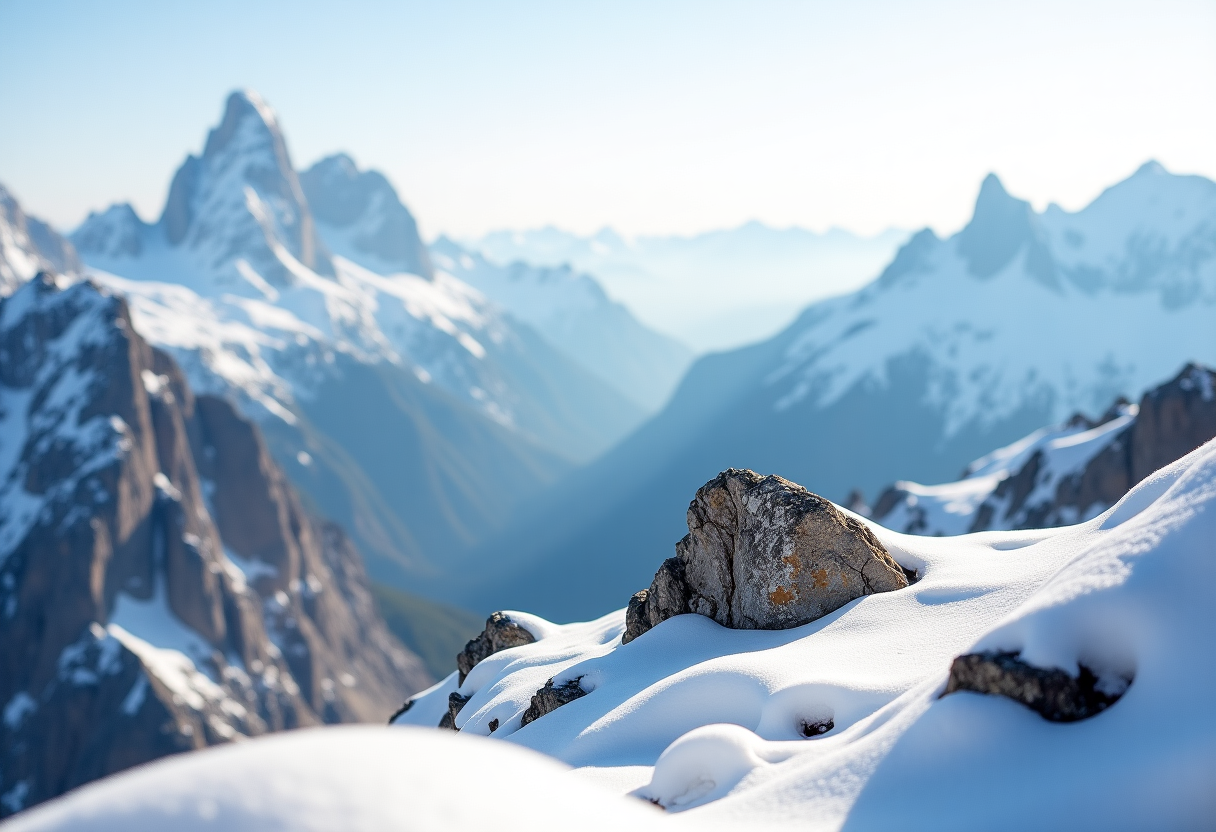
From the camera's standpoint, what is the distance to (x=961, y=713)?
10.8 meters

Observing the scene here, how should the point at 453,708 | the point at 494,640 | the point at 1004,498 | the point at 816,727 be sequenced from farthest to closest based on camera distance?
the point at 1004,498 → the point at 494,640 → the point at 453,708 → the point at 816,727

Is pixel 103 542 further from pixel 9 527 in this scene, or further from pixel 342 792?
pixel 342 792

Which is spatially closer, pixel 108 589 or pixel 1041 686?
pixel 1041 686

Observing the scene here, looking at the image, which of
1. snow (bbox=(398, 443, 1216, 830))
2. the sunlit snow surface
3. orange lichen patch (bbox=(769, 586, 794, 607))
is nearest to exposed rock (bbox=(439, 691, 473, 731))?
snow (bbox=(398, 443, 1216, 830))

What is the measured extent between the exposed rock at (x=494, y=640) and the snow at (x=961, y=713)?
39.8ft

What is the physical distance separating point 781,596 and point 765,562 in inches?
36.0

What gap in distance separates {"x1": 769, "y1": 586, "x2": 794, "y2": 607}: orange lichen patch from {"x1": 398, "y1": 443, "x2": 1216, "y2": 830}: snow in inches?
60.9

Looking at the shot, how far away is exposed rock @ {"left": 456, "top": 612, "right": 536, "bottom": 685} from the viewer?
31.9 metres

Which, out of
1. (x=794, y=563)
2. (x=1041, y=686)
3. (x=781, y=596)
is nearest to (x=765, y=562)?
(x=794, y=563)

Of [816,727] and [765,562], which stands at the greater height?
[765,562]

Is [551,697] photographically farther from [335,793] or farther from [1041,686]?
[335,793]

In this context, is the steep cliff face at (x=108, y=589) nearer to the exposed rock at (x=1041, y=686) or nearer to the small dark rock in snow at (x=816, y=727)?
Result: the small dark rock in snow at (x=816, y=727)

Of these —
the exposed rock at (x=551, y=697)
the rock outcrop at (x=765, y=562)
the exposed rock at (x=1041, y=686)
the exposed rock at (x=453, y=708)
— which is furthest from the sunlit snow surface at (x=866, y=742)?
the exposed rock at (x=453, y=708)

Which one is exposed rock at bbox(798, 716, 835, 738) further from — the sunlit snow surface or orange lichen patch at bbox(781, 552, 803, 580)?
orange lichen patch at bbox(781, 552, 803, 580)
